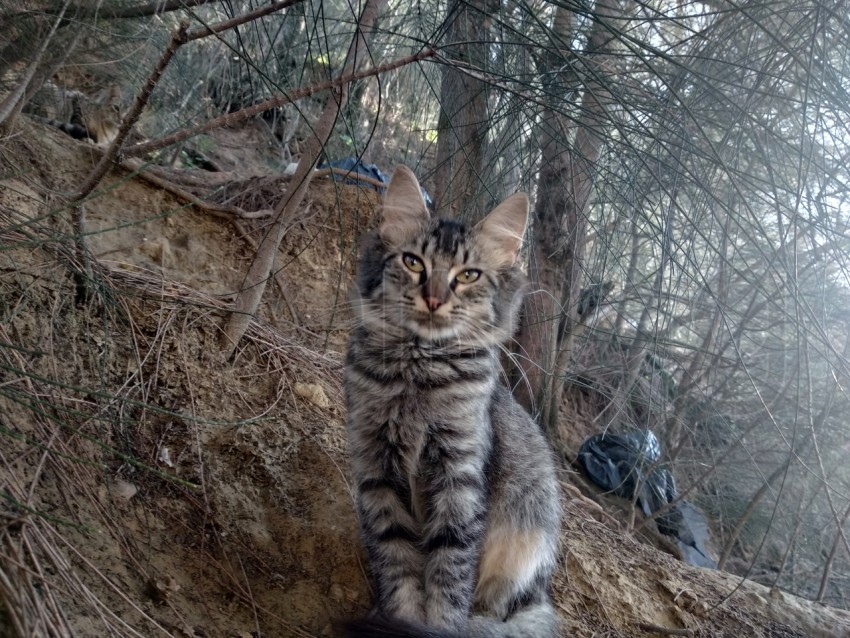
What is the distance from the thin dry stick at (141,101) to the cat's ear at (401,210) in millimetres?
942

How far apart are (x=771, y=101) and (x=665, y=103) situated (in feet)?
1.57

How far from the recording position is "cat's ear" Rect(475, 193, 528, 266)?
225 centimetres

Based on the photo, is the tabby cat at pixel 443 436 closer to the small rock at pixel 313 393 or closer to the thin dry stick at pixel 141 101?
the small rock at pixel 313 393

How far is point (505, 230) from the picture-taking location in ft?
7.47

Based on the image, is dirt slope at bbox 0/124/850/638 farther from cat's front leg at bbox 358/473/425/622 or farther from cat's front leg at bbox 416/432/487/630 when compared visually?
cat's front leg at bbox 416/432/487/630

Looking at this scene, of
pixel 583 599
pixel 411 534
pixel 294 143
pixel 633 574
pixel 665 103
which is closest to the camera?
pixel 665 103

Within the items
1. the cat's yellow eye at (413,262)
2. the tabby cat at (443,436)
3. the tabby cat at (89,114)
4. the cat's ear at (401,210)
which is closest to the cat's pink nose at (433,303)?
the tabby cat at (443,436)

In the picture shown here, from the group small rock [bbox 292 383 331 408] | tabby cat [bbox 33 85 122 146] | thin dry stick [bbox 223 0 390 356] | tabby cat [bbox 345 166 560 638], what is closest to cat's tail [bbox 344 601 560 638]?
tabby cat [bbox 345 166 560 638]

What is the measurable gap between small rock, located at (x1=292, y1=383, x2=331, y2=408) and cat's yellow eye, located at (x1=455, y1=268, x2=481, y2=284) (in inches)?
47.7

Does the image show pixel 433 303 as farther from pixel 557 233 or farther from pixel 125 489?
pixel 557 233

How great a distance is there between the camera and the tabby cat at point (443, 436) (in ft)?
6.61

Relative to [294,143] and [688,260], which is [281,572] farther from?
[294,143]

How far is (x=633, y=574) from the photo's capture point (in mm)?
2676

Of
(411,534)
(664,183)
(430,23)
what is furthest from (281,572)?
(430,23)
